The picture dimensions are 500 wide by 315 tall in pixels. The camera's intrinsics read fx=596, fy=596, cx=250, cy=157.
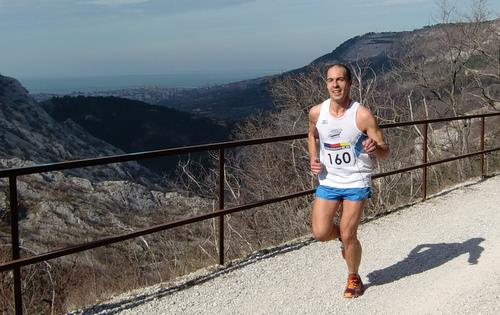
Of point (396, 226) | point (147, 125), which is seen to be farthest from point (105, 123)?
point (396, 226)


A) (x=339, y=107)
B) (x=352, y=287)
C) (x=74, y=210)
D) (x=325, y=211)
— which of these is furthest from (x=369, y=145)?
(x=74, y=210)

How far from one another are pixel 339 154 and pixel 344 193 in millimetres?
310

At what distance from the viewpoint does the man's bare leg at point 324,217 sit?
4684 millimetres

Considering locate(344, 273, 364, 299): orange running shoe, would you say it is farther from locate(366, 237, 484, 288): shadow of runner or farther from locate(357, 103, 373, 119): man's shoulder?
locate(357, 103, 373, 119): man's shoulder

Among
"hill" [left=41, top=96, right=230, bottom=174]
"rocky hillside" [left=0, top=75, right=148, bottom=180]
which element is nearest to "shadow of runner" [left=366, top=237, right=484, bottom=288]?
"rocky hillside" [left=0, top=75, right=148, bottom=180]

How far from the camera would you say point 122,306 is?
195 inches

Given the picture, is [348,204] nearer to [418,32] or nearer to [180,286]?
[180,286]

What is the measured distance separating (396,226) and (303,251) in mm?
1502

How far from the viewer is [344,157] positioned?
4516mm

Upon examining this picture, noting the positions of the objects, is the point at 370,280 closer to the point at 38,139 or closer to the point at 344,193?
the point at 344,193

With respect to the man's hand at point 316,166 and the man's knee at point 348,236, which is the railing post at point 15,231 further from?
the man's knee at point 348,236

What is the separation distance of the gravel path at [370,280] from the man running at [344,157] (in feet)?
1.22

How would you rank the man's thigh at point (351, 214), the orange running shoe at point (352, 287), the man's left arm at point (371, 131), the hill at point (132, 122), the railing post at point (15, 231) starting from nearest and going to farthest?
the railing post at point (15, 231) → the man's left arm at point (371, 131) → the man's thigh at point (351, 214) → the orange running shoe at point (352, 287) → the hill at point (132, 122)

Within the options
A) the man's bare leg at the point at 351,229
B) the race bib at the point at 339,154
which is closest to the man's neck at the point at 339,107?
the race bib at the point at 339,154
